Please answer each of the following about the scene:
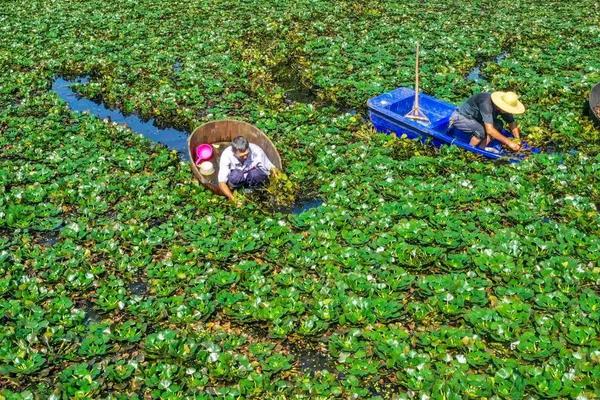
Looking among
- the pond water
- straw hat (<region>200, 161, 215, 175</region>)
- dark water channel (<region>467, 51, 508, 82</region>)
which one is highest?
straw hat (<region>200, 161, 215, 175</region>)

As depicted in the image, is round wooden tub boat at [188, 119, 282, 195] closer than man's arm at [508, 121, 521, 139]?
Yes

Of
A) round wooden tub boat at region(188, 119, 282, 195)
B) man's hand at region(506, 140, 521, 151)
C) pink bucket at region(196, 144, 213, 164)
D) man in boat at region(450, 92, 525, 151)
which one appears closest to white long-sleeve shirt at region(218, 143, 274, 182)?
round wooden tub boat at region(188, 119, 282, 195)

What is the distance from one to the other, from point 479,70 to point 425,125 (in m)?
5.39

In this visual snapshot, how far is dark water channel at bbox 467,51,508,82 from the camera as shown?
44.8 ft

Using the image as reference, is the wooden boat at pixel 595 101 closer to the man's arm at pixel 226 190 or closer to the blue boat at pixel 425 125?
the blue boat at pixel 425 125

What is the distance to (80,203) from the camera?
884 cm

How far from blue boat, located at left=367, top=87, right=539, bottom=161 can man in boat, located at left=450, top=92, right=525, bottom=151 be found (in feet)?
0.70

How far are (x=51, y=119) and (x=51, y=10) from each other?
32.3 feet

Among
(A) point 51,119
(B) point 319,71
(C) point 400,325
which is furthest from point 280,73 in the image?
(C) point 400,325

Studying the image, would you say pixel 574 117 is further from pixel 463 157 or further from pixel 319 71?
pixel 319 71

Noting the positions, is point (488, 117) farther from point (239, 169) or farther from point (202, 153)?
point (202, 153)

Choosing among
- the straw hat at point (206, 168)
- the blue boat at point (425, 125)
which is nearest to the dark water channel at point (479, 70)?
the blue boat at point (425, 125)

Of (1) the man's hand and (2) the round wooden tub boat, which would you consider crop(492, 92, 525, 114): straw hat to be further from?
(2) the round wooden tub boat

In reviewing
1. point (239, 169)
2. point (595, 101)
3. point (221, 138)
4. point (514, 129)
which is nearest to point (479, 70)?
point (595, 101)
